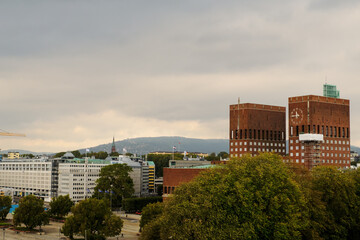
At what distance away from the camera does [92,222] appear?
4624 inches

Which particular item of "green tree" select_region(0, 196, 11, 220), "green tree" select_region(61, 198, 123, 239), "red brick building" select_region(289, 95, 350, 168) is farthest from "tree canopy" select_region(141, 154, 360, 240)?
"red brick building" select_region(289, 95, 350, 168)

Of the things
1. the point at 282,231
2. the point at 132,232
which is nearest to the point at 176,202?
the point at 282,231

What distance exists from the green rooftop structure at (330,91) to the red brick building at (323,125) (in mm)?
4701

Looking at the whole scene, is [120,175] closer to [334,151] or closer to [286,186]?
[334,151]

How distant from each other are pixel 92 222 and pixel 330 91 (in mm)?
128718

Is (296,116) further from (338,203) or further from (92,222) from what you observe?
(92,222)

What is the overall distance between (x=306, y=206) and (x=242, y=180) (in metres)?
14.6

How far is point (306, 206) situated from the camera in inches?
3292

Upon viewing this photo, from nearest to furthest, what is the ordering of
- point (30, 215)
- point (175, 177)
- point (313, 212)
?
point (313, 212), point (30, 215), point (175, 177)

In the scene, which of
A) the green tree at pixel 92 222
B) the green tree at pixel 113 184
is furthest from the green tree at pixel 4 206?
the green tree at pixel 92 222

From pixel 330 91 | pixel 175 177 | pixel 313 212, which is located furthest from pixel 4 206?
pixel 330 91

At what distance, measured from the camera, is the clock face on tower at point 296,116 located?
187375mm

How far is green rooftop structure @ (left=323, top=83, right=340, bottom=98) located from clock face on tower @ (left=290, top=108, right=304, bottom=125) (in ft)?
61.3

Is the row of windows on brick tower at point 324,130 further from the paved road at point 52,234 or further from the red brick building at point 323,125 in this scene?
the paved road at point 52,234
